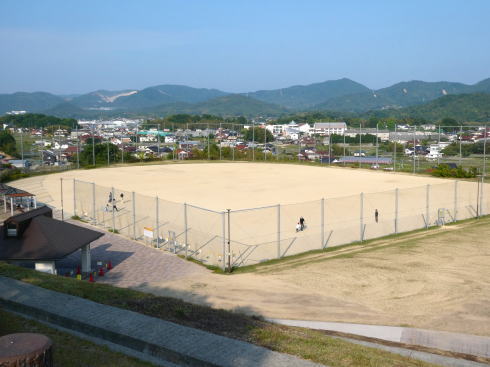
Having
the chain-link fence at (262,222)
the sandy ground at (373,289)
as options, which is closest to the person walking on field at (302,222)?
the chain-link fence at (262,222)

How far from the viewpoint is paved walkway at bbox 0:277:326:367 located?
21.7ft

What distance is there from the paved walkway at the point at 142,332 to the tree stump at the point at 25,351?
7.59 feet

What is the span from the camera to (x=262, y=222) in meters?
22.8

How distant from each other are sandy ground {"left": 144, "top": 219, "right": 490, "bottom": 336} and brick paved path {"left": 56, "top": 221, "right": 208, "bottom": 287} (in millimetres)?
883

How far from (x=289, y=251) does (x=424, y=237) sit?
20.8 ft

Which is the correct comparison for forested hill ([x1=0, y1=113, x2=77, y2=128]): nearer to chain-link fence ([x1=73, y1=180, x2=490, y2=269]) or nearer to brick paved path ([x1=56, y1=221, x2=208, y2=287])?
chain-link fence ([x1=73, y1=180, x2=490, y2=269])

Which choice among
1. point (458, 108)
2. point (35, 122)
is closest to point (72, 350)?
point (35, 122)

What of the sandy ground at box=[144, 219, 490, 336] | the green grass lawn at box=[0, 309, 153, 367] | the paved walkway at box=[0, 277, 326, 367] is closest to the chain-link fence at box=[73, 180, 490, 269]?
the sandy ground at box=[144, 219, 490, 336]

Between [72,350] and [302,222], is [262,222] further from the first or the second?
[72,350]

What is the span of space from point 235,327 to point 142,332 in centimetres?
172

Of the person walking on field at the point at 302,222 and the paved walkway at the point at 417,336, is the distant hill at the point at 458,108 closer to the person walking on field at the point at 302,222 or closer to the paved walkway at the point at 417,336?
the person walking on field at the point at 302,222

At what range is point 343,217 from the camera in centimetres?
2367

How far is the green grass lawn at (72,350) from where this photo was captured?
6.57 metres

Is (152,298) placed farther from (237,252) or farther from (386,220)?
(386,220)
